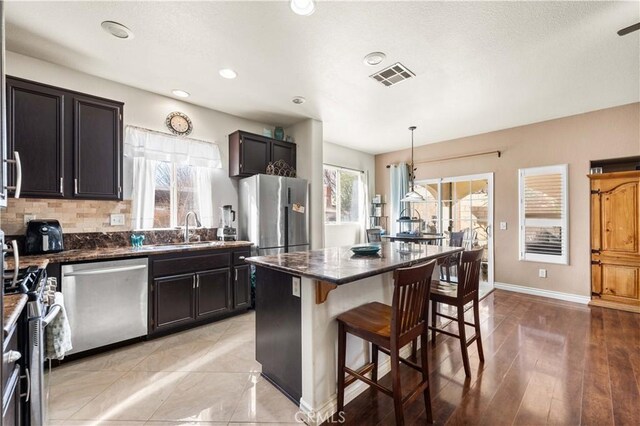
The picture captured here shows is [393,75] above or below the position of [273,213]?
above

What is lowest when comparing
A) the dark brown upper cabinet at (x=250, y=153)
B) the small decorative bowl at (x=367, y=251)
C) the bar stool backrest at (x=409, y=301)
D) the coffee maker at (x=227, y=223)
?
the bar stool backrest at (x=409, y=301)

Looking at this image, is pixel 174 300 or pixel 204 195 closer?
pixel 174 300

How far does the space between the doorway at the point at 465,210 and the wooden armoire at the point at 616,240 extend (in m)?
1.35

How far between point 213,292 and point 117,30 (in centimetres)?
263

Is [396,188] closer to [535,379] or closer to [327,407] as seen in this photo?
[535,379]

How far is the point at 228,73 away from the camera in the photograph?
2.96 metres

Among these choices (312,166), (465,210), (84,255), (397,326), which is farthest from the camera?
(465,210)

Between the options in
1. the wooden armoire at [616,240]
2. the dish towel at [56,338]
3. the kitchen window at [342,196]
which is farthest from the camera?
the kitchen window at [342,196]

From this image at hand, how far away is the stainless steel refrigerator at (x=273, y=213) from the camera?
379cm

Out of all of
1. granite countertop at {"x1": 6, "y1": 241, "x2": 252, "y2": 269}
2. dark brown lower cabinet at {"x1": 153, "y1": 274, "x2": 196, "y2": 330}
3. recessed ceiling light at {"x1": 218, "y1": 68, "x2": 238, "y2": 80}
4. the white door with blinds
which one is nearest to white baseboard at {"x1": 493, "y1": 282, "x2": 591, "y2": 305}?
the white door with blinds

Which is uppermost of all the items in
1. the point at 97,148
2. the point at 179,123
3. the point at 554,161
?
the point at 179,123

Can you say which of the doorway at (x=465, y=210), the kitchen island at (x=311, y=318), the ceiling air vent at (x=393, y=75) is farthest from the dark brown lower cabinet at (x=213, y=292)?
the doorway at (x=465, y=210)

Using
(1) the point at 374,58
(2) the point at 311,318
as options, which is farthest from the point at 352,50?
(2) the point at 311,318

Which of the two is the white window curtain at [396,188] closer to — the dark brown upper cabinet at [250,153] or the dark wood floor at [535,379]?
the dark brown upper cabinet at [250,153]
